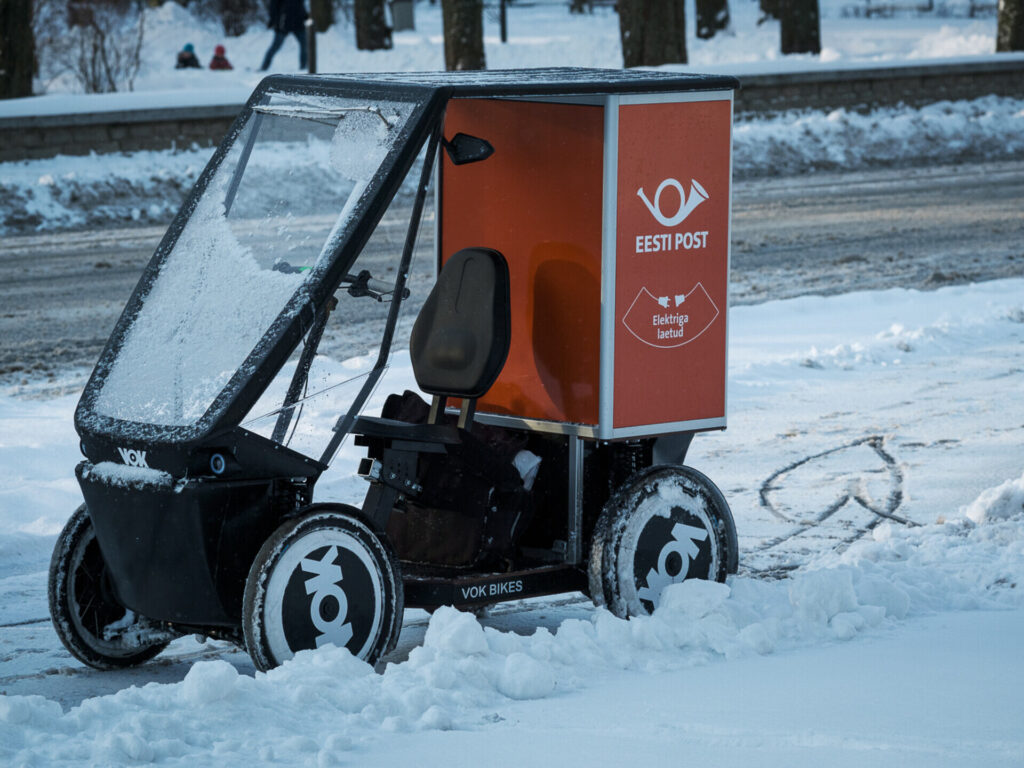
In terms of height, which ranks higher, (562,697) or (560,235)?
(560,235)

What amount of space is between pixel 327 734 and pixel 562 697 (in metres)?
0.69

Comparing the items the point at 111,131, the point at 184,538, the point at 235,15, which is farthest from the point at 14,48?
the point at 235,15

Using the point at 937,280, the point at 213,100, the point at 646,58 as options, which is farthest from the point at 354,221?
the point at 646,58

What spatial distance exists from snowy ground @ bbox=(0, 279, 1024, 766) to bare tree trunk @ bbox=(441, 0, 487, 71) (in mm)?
16169

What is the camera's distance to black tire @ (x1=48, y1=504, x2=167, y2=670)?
4.75 metres

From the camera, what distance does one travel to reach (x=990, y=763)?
364 cm

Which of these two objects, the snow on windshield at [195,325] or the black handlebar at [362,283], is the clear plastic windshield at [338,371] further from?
the snow on windshield at [195,325]

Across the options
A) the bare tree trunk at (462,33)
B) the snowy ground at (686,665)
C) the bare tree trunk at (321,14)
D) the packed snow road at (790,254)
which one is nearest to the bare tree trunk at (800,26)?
the bare tree trunk at (462,33)

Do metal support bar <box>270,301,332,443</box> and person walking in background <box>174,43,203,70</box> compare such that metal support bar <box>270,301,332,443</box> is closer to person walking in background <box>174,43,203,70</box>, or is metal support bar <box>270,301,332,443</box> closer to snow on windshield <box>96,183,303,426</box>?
snow on windshield <box>96,183,303,426</box>

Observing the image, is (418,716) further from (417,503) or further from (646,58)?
(646,58)

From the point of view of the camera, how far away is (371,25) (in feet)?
101

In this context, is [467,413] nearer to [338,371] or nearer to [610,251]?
[338,371]

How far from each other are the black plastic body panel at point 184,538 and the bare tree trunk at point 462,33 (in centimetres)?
1875

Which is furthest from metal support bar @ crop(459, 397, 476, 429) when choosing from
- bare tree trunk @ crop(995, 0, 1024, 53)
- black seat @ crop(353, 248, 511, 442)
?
bare tree trunk @ crop(995, 0, 1024, 53)
